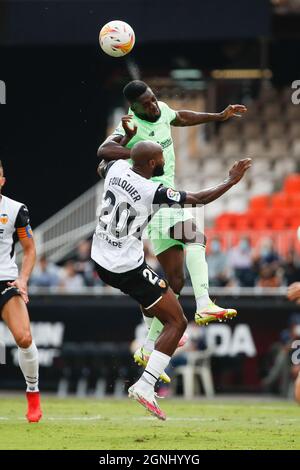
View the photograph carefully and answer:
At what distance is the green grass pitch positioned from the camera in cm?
1027

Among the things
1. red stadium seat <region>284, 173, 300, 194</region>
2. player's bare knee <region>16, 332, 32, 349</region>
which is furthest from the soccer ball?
red stadium seat <region>284, 173, 300, 194</region>

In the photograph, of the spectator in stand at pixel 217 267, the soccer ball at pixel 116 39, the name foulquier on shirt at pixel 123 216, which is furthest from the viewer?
the spectator in stand at pixel 217 267

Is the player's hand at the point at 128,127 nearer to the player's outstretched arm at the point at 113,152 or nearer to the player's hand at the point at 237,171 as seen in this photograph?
the player's outstretched arm at the point at 113,152

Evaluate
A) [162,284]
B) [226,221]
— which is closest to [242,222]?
[226,221]

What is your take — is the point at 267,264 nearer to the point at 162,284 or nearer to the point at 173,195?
the point at 162,284

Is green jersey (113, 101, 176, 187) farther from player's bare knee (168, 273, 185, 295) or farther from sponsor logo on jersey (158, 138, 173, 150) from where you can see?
player's bare knee (168, 273, 185, 295)

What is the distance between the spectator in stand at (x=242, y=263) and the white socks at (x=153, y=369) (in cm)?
1062

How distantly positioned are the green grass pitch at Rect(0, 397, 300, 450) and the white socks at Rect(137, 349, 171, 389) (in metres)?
0.52

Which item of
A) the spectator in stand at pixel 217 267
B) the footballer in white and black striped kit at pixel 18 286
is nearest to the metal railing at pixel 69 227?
the spectator in stand at pixel 217 267

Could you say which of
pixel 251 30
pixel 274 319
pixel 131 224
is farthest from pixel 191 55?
pixel 131 224

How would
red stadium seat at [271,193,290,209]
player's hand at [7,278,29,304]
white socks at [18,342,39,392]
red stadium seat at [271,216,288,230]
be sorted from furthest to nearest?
red stadium seat at [271,193,290,209] < red stadium seat at [271,216,288,230] < white socks at [18,342,39,392] < player's hand at [7,278,29,304]

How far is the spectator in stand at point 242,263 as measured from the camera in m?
22.0

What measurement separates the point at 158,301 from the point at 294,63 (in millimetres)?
24438

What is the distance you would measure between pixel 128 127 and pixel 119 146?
23 cm
